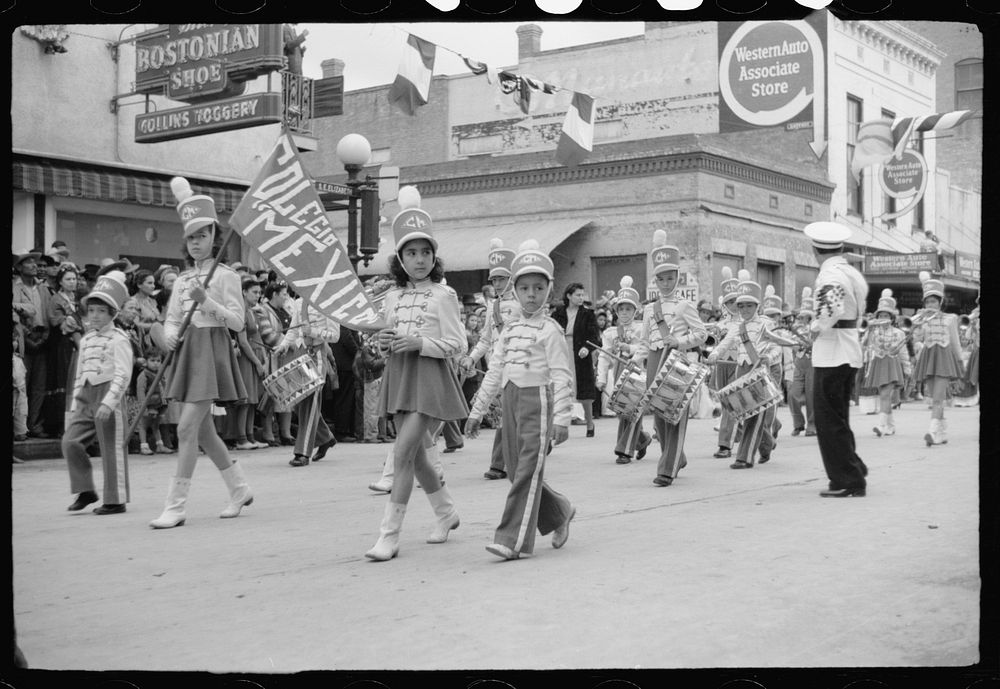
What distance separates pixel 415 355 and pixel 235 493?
222 centimetres

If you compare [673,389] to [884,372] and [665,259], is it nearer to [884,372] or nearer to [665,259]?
[665,259]

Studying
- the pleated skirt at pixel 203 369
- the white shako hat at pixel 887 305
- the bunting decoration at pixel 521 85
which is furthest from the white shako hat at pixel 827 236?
the white shako hat at pixel 887 305

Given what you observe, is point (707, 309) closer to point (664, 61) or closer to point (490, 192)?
point (490, 192)

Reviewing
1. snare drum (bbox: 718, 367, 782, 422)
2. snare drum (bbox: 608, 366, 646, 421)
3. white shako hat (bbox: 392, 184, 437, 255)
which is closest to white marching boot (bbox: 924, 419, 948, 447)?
snare drum (bbox: 718, 367, 782, 422)

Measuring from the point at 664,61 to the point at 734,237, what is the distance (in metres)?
6.85

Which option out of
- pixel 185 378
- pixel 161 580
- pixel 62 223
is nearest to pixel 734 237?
pixel 62 223

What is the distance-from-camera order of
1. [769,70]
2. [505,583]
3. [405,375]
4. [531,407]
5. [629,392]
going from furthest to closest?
[769,70], [629,392], [405,375], [531,407], [505,583]

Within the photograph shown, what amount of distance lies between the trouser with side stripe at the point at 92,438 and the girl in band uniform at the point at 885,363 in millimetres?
10598

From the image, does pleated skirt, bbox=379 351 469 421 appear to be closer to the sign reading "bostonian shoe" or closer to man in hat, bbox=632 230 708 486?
man in hat, bbox=632 230 708 486

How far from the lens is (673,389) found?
10.7 m

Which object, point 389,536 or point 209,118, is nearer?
point 389,536

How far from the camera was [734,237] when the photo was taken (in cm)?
2628

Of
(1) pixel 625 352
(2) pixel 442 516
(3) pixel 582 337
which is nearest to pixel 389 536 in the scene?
(2) pixel 442 516

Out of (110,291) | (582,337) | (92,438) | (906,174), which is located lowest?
(92,438)
